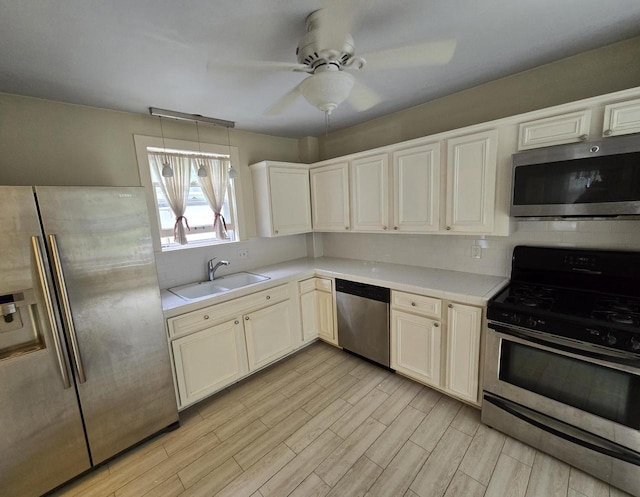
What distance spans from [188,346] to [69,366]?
70 centimetres

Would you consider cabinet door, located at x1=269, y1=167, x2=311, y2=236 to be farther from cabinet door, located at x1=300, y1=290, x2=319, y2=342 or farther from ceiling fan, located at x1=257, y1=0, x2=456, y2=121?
ceiling fan, located at x1=257, y1=0, x2=456, y2=121

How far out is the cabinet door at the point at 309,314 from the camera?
295cm

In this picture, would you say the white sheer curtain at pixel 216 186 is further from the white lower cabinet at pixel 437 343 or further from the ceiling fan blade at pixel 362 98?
the white lower cabinet at pixel 437 343

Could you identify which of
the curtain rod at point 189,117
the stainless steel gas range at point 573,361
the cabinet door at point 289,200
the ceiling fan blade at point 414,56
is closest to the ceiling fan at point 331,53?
the ceiling fan blade at point 414,56

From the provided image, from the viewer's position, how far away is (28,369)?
1479 mm

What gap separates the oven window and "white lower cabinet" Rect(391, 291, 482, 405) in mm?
229

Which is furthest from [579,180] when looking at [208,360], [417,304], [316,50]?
[208,360]

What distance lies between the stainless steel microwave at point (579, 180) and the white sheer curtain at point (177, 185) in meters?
2.72

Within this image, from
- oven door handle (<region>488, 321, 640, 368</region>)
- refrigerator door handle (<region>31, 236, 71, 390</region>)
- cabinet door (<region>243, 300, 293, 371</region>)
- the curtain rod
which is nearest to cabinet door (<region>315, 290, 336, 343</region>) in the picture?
cabinet door (<region>243, 300, 293, 371</region>)

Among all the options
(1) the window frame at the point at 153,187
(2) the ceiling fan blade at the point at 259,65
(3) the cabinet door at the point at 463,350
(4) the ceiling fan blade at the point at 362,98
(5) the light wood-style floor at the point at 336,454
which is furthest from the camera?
(1) the window frame at the point at 153,187

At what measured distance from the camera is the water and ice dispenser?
1.43 metres

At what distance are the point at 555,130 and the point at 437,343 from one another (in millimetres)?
1658

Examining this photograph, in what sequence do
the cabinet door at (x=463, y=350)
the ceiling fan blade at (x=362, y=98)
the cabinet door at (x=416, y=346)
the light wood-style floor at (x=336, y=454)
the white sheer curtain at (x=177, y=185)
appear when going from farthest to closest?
the white sheer curtain at (x=177, y=185)
the cabinet door at (x=416, y=346)
the ceiling fan blade at (x=362, y=98)
the cabinet door at (x=463, y=350)
the light wood-style floor at (x=336, y=454)

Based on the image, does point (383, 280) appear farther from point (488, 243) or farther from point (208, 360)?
point (208, 360)
